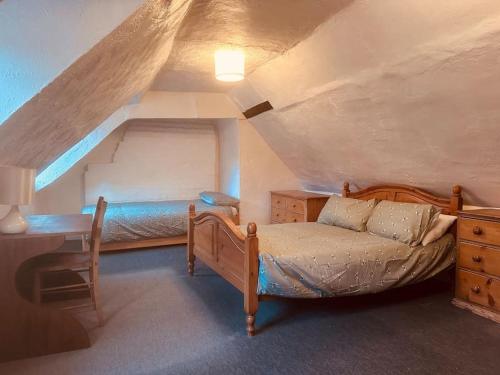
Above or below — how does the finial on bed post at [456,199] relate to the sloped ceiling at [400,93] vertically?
below

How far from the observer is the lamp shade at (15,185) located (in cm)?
232

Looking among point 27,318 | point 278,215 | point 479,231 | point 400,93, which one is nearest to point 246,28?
point 400,93

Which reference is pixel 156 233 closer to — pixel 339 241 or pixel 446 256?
pixel 339 241

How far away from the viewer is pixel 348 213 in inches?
145

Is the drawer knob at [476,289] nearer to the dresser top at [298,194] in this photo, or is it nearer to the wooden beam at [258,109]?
the dresser top at [298,194]

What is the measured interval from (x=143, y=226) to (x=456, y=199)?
3295mm

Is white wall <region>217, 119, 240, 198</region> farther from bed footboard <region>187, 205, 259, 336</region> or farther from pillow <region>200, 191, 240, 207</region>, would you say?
bed footboard <region>187, 205, 259, 336</region>

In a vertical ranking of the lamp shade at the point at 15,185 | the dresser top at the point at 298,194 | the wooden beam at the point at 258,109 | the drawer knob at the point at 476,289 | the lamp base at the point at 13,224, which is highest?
the wooden beam at the point at 258,109

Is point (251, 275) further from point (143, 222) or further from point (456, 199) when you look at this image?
point (143, 222)

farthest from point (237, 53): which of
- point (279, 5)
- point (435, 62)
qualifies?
point (435, 62)

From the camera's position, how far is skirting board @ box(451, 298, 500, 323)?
2.75 metres

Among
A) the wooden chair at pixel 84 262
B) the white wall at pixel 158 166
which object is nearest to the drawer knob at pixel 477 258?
the wooden chair at pixel 84 262

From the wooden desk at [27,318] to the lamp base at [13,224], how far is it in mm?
47

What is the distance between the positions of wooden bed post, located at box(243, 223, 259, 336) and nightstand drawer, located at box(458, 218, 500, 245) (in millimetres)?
1610
